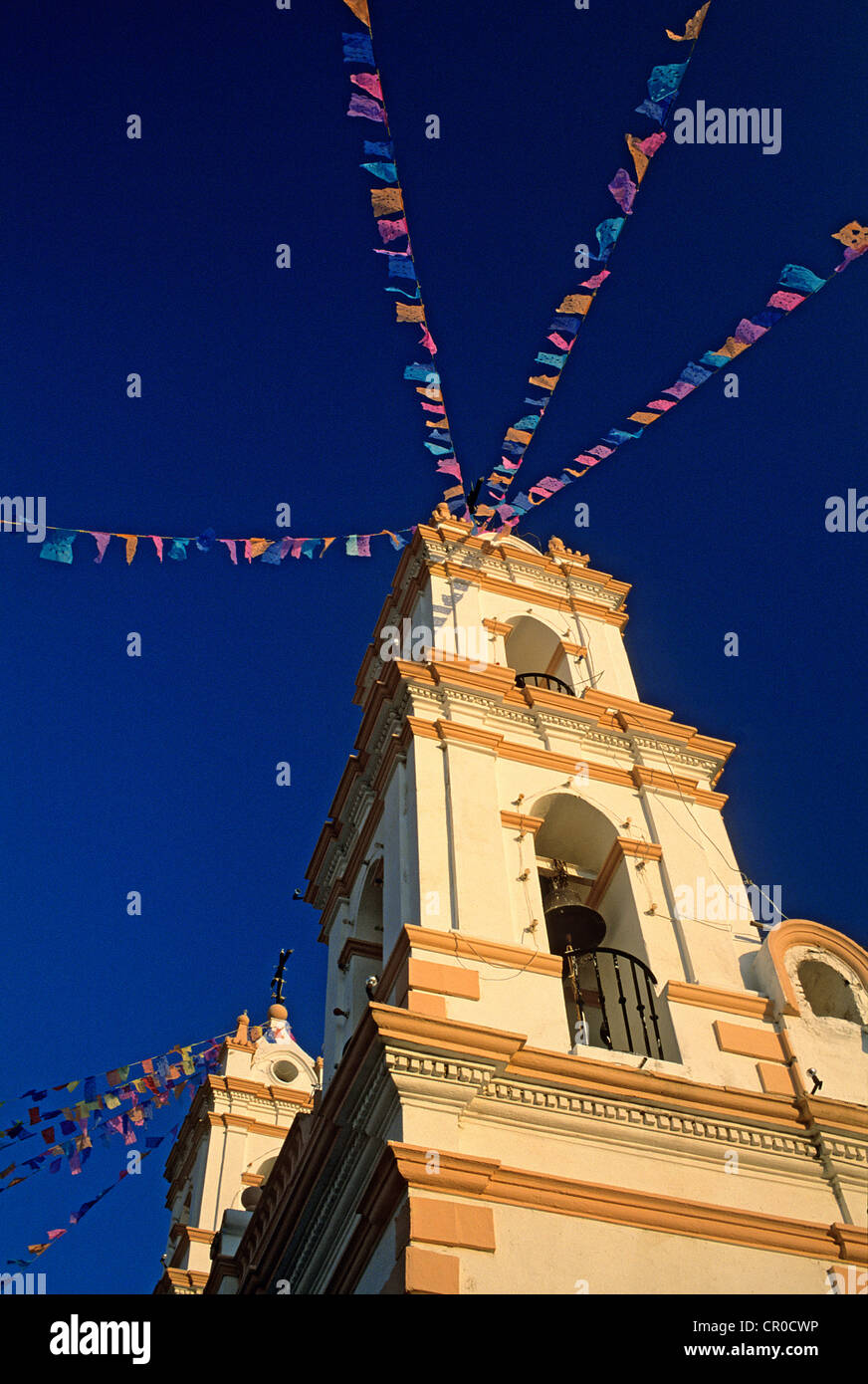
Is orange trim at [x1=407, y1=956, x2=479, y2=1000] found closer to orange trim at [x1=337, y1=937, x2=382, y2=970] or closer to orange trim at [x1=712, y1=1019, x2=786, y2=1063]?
orange trim at [x1=712, y1=1019, x2=786, y2=1063]

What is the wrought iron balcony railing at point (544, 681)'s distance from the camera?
15.3 meters

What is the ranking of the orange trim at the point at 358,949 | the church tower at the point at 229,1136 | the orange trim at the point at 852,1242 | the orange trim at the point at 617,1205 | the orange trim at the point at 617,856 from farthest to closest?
the church tower at the point at 229,1136
the orange trim at the point at 358,949
the orange trim at the point at 617,856
the orange trim at the point at 852,1242
the orange trim at the point at 617,1205

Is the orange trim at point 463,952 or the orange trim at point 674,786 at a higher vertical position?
the orange trim at point 674,786

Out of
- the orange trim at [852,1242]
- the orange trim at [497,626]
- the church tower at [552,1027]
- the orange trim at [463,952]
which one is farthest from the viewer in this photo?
the orange trim at [497,626]

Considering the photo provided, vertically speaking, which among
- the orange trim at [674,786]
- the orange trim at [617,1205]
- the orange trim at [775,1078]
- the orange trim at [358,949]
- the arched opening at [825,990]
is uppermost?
the orange trim at [674,786]

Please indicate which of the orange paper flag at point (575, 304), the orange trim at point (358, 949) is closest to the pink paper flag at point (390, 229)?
the orange paper flag at point (575, 304)

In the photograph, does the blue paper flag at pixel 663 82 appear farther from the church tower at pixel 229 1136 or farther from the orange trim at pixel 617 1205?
the church tower at pixel 229 1136

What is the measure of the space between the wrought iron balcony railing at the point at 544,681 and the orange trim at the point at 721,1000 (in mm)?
5140

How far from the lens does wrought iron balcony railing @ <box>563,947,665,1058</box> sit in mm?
10344

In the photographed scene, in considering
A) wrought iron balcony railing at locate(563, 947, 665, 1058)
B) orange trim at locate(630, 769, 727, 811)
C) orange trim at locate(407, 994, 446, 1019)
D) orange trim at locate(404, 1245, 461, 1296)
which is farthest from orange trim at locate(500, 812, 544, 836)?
orange trim at locate(404, 1245, 461, 1296)

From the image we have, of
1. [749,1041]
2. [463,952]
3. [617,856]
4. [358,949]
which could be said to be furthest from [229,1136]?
[749,1041]

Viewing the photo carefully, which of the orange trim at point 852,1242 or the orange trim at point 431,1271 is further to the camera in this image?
the orange trim at point 852,1242
